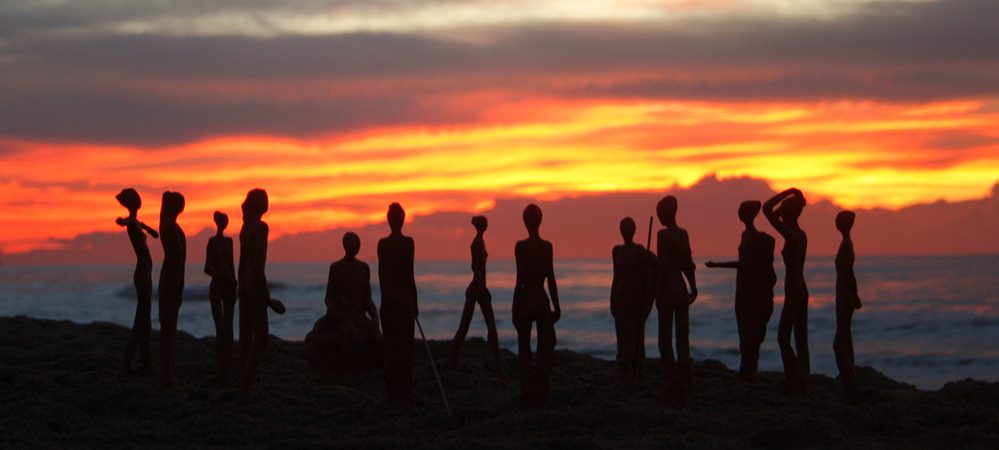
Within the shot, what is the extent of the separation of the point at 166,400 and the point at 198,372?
359cm

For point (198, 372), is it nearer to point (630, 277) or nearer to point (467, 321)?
point (467, 321)

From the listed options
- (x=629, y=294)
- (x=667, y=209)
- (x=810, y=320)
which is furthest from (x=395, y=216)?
(x=810, y=320)

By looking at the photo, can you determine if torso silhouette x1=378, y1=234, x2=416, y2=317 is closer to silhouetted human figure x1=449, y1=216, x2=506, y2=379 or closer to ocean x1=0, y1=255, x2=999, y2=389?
silhouetted human figure x1=449, y1=216, x2=506, y2=379

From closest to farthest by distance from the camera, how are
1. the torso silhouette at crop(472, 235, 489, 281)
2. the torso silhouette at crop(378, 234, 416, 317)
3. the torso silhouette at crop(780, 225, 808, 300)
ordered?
the torso silhouette at crop(378, 234, 416, 317) < the torso silhouette at crop(780, 225, 808, 300) < the torso silhouette at crop(472, 235, 489, 281)

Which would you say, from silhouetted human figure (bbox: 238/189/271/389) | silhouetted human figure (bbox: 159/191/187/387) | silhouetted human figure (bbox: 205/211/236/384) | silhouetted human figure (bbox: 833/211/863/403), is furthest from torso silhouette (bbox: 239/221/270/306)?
silhouetted human figure (bbox: 833/211/863/403)

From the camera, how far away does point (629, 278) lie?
15156 millimetres

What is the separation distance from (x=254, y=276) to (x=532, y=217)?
2852mm

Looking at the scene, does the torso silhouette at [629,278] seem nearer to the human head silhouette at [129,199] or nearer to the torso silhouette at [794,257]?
the torso silhouette at [794,257]

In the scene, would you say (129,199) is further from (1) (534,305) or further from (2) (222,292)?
(1) (534,305)

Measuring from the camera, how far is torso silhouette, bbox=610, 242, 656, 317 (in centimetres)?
1506

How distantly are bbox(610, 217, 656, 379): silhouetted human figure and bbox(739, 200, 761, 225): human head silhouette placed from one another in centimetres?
135

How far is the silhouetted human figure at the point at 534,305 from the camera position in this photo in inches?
481

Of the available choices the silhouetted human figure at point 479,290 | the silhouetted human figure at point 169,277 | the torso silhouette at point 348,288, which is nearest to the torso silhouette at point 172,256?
the silhouetted human figure at point 169,277

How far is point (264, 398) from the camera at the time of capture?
13000 mm
